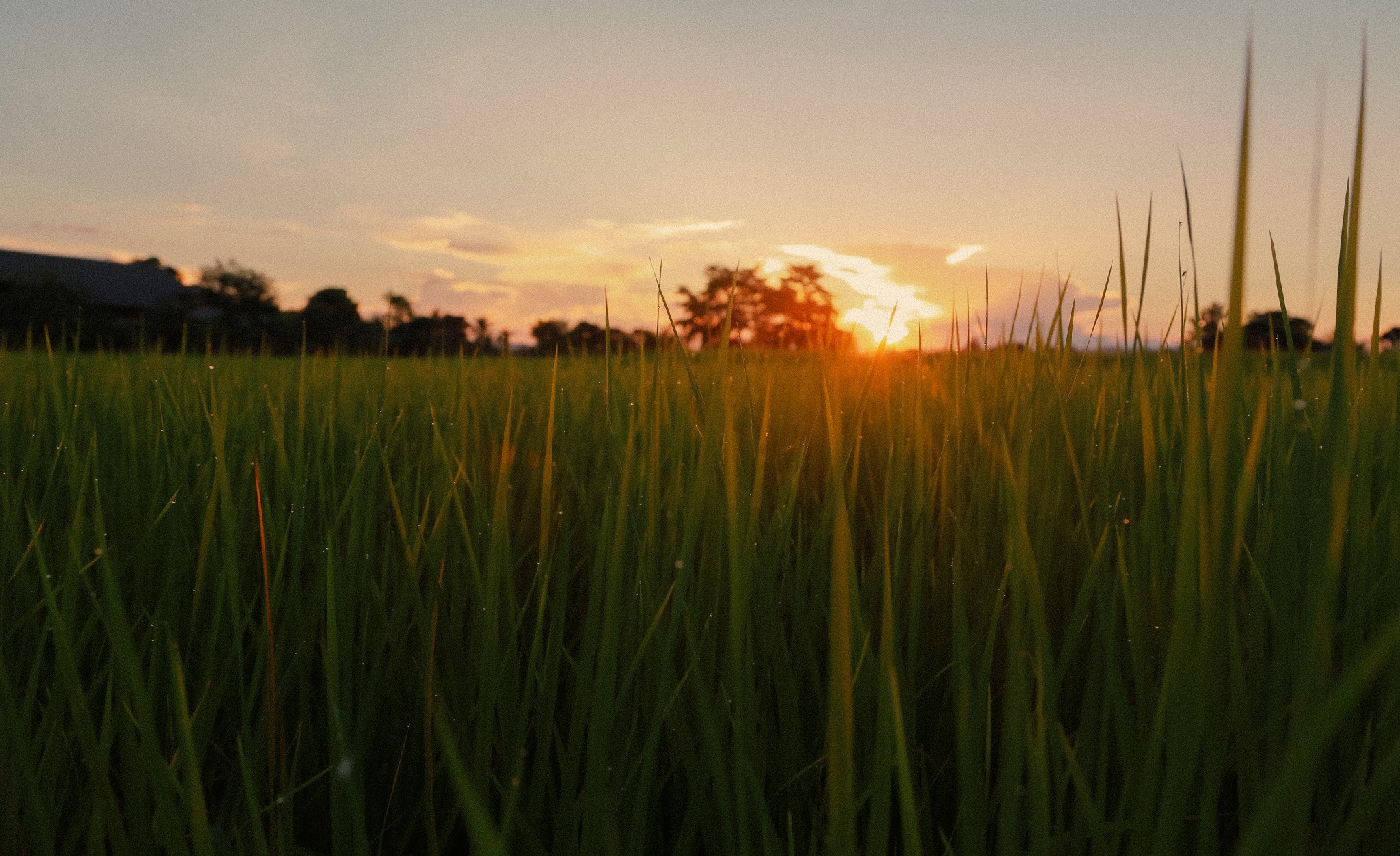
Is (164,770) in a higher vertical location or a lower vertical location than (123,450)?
lower

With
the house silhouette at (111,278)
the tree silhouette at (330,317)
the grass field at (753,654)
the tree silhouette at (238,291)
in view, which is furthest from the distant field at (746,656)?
the house silhouette at (111,278)

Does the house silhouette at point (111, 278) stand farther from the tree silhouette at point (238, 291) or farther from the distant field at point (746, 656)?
the distant field at point (746, 656)

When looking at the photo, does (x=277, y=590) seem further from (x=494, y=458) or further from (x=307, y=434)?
(x=307, y=434)

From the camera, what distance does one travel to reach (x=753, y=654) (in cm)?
76

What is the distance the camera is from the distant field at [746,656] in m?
0.45

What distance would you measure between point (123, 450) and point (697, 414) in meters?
0.96

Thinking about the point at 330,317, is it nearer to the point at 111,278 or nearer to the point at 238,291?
the point at 238,291

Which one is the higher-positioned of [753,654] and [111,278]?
[111,278]

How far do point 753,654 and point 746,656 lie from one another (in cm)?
12

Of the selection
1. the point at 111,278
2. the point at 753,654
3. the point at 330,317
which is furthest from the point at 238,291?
the point at 753,654

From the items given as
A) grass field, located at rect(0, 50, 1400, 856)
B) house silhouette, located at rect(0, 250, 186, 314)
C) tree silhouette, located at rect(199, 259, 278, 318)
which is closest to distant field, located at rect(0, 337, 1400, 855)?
grass field, located at rect(0, 50, 1400, 856)

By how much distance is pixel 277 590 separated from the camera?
2.77 feet

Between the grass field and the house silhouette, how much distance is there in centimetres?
3906

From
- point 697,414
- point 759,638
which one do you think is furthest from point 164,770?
point 697,414
